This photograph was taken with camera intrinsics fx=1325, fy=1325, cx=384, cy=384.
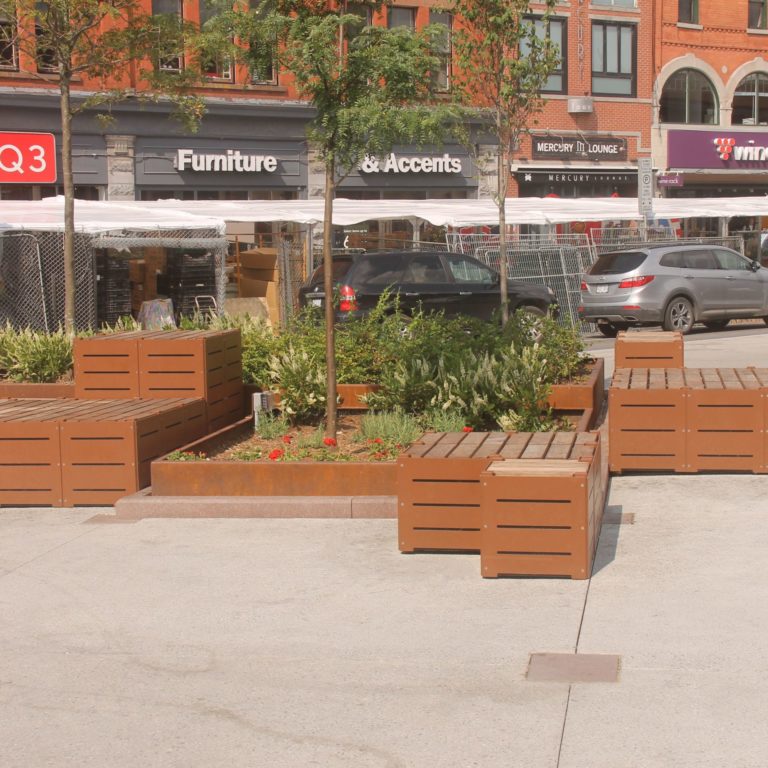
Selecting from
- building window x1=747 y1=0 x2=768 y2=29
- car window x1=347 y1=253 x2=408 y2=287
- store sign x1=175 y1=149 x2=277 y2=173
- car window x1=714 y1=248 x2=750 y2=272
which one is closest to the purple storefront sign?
building window x1=747 y1=0 x2=768 y2=29

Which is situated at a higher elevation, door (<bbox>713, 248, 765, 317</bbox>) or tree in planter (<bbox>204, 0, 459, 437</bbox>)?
tree in planter (<bbox>204, 0, 459, 437</bbox>)

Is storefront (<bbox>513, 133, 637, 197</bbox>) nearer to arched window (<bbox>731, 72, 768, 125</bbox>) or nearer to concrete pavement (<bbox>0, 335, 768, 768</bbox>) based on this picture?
arched window (<bbox>731, 72, 768, 125</bbox>)

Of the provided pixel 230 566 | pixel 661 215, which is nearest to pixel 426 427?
pixel 230 566

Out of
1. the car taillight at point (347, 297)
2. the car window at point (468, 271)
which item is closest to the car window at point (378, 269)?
the car taillight at point (347, 297)

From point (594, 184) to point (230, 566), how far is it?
34.3 metres

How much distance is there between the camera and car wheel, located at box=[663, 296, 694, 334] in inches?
971

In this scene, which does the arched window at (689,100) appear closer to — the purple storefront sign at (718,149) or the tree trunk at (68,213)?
the purple storefront sign at (718,149)

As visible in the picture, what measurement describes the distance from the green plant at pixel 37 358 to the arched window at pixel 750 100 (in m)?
34.3

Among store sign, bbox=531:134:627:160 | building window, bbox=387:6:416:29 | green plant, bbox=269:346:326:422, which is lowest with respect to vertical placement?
green plant, bbox=269:346:326:422

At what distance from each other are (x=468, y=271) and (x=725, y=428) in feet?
41.1

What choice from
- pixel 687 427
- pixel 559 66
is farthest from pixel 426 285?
pixel 559 66

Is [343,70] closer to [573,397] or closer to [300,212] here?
[573,397]

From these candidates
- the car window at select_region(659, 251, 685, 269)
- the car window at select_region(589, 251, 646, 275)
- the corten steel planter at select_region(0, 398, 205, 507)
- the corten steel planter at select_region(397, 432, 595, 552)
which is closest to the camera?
the corten steel planter at select_region(397, 432, 595, 552)

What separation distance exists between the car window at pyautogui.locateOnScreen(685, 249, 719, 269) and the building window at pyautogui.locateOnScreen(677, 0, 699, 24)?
18.8 metres
